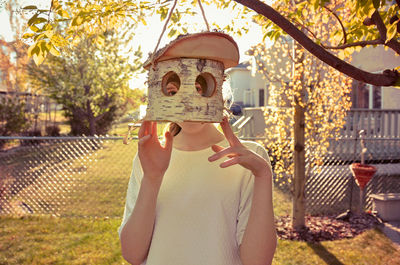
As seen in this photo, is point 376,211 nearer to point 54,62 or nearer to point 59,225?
point 59,225

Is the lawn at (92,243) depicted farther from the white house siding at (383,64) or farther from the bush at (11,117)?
the bush at (11,117)

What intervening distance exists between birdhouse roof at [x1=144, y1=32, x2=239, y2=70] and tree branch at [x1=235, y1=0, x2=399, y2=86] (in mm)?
415

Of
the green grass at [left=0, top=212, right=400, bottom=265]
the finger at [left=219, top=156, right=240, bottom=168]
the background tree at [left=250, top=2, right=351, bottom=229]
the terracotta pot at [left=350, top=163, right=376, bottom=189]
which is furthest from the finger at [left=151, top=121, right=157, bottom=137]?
the terracotta pot at [left=350, top=163, right=376, bottom=189]

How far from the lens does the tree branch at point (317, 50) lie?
1.85m

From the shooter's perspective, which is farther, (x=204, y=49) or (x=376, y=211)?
(x=376, y=211)

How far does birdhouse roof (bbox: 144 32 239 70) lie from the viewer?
1475 millimetres

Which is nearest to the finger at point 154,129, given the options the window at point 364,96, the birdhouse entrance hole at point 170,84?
the birdhouse entrance hole at point 170,84

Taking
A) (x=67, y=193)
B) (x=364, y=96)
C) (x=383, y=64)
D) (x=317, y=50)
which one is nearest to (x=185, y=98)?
(x=317, y=50)

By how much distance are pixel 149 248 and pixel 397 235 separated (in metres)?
4.81

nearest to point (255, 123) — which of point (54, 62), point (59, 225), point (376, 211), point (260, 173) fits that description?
point (376, 211)

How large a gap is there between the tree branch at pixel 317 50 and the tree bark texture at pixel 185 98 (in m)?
0.48

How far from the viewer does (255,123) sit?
1277cm

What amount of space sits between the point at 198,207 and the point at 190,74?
2.11 ft

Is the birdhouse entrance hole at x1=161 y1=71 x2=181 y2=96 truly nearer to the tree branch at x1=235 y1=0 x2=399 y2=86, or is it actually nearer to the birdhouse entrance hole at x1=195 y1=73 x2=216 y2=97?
the birdhouse entrance hole at x1=195 y1=73 x2=216 y2=97
